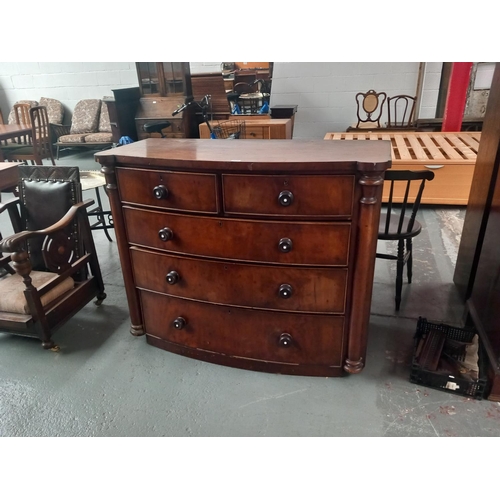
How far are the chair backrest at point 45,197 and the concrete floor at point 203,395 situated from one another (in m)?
0.53

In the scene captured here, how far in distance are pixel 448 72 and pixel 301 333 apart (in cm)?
514

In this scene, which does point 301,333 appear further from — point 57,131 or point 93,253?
point 57,131

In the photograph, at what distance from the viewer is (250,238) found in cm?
153

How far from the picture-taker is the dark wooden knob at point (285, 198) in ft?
4.63

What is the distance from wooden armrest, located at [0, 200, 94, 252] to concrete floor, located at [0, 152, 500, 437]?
607mm

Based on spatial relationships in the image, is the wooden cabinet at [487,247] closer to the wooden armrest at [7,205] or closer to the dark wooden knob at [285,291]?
the dark wooden knob at [285,291]

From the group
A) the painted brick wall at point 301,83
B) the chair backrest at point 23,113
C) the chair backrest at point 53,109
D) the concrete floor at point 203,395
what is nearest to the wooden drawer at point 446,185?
the concrete floor at point 203,395

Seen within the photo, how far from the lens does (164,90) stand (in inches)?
195

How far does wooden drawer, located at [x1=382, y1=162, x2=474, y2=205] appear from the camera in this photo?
3.59m

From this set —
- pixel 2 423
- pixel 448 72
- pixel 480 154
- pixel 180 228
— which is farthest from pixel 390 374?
pixel 448 72

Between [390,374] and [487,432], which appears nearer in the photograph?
[487,432]

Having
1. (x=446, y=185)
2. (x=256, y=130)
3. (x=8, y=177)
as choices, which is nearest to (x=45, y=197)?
(x=8, y=177)

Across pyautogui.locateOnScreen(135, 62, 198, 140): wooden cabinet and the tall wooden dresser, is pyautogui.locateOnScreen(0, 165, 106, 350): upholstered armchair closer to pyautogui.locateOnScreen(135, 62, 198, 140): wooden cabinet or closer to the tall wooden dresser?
the tall wooden dresser

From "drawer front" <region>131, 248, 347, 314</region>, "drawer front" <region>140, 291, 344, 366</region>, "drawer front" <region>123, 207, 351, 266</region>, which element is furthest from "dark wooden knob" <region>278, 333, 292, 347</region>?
"drawer front" <region>123, 207, 351, 266</region>
